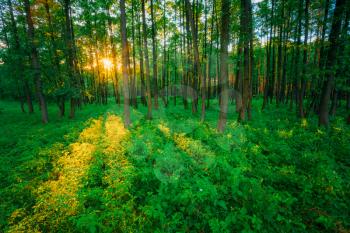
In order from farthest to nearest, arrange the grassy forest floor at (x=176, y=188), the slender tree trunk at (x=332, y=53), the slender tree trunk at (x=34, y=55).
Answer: the slender tree trunk at (x=34, y=55), the slender tree trunk at (x=332, y=53), the grassy forest floor at (x=176, y=188)

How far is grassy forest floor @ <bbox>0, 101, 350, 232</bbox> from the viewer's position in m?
3.85

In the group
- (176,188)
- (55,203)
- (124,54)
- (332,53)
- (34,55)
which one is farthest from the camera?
(34,55)

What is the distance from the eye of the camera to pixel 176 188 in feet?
15.7

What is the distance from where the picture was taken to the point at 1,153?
7.70 m

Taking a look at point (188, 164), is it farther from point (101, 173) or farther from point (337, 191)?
point (337, 191)

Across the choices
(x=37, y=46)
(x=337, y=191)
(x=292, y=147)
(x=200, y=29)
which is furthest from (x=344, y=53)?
(x=37, y=46)

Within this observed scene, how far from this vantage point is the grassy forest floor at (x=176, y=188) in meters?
3.85

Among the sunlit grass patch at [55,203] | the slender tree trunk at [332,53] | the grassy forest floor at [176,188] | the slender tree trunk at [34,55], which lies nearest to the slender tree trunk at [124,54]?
the grassy forest floor at [176,188]

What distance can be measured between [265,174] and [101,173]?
553 centimetres

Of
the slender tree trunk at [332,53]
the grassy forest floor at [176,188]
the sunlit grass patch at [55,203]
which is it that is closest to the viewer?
the sunlit grass patch at [55,203]

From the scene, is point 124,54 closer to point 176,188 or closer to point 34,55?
point 176,188

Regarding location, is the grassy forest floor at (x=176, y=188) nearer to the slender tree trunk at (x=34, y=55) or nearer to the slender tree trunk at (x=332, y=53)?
the slender tree trunk at (x=332, y=53)

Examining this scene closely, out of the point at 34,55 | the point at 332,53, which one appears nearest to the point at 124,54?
the point at 34,55

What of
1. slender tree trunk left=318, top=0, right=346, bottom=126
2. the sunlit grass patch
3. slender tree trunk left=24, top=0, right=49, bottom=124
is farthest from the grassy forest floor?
slender tree trunk left=24, top=0, right=49, bottom=124
